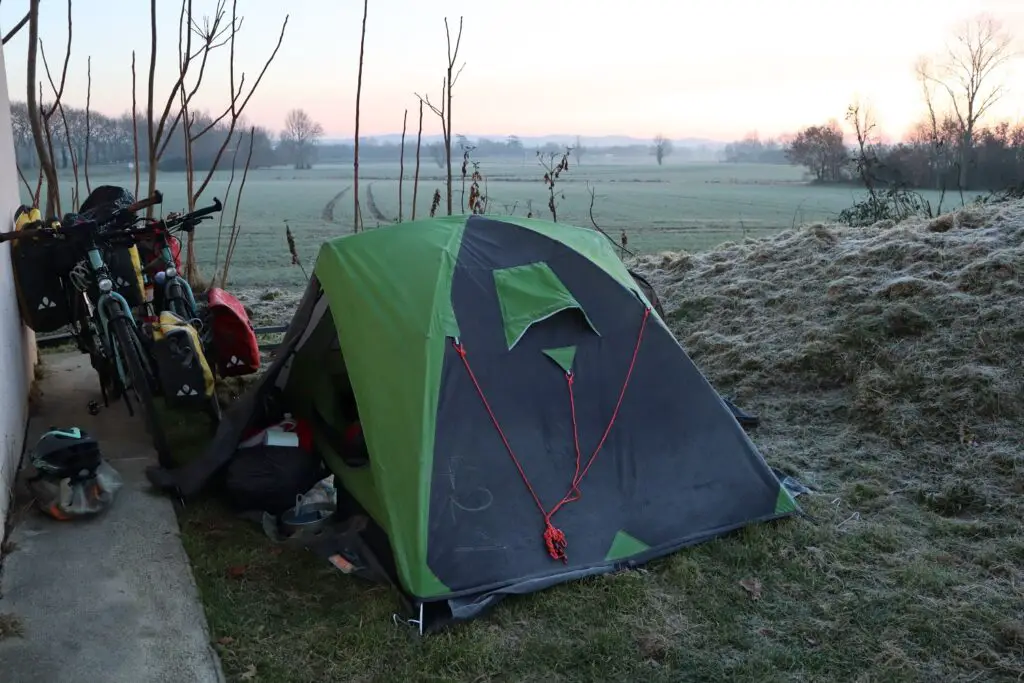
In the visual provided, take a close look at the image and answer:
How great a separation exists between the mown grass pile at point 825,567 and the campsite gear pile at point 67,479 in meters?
0.44

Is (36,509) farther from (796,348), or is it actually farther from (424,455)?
(796,348)

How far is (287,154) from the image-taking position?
1071 inches

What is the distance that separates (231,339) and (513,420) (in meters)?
1.98

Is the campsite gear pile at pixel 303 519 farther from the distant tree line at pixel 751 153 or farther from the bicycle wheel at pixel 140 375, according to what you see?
the distant tree line at pixel 751 153

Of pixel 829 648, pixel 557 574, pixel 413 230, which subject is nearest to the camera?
pixel 829 648

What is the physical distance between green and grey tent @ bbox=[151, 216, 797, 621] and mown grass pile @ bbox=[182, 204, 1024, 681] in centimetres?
17

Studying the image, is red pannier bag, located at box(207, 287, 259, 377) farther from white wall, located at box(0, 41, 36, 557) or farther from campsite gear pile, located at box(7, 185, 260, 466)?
white wall, located at box(0, 41, 36, 557)

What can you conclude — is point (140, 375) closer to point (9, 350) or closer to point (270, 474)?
point (9, 350)

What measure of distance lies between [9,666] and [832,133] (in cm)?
2229

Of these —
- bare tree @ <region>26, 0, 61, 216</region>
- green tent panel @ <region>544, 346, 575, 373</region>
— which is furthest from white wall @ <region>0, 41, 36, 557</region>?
green tent panel @ <region>544, 346, 575, 373</region>

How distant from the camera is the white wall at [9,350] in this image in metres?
3.50

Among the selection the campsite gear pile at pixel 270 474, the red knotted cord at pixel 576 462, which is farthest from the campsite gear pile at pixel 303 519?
the red knotted cord at pixel 576 462

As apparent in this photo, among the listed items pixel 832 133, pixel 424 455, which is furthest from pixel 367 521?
pixel 832 133

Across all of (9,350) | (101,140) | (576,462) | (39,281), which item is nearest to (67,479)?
(9,350)
